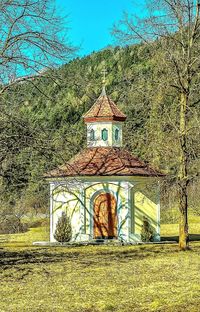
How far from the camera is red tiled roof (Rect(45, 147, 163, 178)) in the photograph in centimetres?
2758

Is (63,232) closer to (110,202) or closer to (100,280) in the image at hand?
(110,202)

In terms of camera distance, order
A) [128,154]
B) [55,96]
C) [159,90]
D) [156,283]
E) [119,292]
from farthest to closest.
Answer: [128,154] → [159,90] → [55,96] → [156,283] → [119,292]

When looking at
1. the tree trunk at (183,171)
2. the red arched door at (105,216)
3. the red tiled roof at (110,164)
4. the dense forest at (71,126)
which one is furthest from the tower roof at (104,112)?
the tree trunk at (183,171)

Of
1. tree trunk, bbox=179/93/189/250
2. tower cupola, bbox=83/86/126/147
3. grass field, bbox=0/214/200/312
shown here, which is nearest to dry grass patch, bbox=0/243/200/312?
grass field, bbox=0/214/200/312

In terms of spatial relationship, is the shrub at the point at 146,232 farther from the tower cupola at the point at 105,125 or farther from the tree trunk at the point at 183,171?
the tree trunk at the point at 183,171

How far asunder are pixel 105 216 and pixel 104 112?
219 inches

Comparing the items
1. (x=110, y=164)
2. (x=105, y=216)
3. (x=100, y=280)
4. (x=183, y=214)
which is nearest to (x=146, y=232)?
(x=105, y=216)

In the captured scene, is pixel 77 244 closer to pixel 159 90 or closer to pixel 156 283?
pixel 159 90

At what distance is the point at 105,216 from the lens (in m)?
27.9

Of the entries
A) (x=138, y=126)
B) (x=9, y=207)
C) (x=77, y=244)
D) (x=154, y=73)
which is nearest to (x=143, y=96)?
(x=154, y=73)

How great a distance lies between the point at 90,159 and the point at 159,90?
28.3 feet

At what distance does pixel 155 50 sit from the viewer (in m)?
21.5

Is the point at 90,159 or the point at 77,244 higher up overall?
the point at 90,159

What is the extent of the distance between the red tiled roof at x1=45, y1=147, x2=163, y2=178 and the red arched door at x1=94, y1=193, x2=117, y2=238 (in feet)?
4.01
